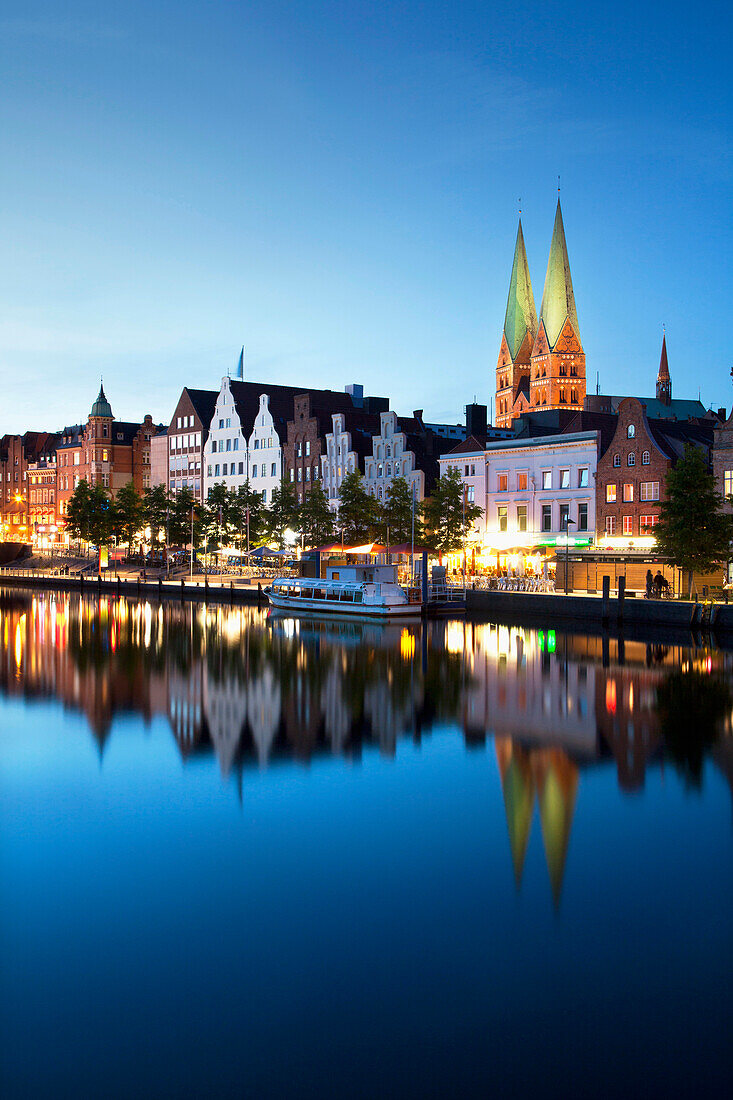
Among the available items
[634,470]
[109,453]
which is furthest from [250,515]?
[109,453]

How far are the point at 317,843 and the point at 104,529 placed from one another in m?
111

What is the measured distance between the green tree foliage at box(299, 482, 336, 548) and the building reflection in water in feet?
108

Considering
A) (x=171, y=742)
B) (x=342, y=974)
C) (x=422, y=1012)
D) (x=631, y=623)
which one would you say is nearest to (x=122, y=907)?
(x=342, y=974)

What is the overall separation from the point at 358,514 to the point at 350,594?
747 inches

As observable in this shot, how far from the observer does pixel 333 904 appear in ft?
47.1

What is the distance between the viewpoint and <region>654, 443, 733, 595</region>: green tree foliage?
57.1 meters

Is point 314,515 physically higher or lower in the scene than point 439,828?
higher

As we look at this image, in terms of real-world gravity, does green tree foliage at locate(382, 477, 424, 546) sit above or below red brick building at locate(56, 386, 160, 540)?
below

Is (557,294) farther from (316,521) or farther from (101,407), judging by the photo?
(316,521)

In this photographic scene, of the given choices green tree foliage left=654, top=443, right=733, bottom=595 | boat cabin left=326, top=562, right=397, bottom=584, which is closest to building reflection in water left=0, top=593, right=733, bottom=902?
green tree foliage left=654, top=443, right=733, bottom=595

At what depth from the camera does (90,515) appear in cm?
12538

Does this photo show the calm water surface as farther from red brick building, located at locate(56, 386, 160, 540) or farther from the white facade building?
red brick building, located at locate(56, 386, 160, 540)

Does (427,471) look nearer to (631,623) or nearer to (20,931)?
(631,623)

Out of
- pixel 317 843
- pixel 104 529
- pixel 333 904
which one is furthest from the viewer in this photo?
pixel 104 529
